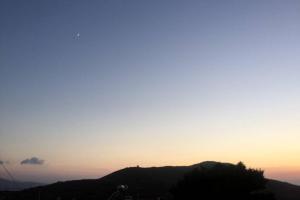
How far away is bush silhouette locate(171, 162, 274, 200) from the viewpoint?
6569 centimetres

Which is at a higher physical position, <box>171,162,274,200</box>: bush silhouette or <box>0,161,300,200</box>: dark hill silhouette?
<box>0,161,300,200</box>: dark hill silhouette

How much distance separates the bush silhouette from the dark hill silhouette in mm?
22200

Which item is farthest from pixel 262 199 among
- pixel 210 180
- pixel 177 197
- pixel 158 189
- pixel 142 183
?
pixel 142 183

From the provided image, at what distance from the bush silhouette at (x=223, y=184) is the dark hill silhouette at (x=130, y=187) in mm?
22200

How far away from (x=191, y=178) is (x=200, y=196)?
4711 mm

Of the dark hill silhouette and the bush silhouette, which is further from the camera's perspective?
the dark hill silhouette

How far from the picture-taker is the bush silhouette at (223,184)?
65.7 m

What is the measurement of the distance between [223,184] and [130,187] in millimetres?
50281

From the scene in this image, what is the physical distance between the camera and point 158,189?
369 feet

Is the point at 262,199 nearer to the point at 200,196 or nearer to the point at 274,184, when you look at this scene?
the point at 200,196

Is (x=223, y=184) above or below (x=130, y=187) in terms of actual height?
below

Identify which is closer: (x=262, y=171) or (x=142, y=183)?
(x=262, y=171)

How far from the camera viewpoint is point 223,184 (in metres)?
66.9

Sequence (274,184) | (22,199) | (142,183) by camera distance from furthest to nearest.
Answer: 1. (274,184)
2. (142,183)
3. (22,199)
